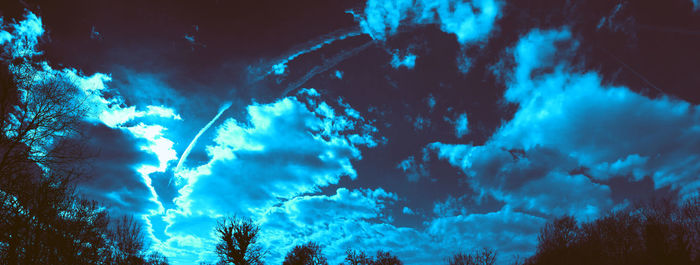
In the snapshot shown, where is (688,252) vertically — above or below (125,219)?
below

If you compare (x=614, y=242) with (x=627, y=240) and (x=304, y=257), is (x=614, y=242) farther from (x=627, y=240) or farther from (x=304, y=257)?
(x=304, y=257)

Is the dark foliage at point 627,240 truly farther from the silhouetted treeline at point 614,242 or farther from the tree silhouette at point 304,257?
the tree silhouette at point 304,257

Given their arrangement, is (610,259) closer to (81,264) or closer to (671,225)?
(671,225)

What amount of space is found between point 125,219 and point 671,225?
64.4 m

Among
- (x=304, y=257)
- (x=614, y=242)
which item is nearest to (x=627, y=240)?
(x=614, y=242)

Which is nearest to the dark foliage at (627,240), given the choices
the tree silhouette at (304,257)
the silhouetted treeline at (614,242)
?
the silhouetted treeline at (614,242)

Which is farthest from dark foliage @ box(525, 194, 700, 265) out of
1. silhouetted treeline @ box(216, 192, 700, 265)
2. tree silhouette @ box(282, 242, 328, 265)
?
tree silhouette @ box(282, 242, 328, 265)

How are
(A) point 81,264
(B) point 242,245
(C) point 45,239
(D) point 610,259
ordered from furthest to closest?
1. (D) point 610,259
2. (B) point 242,245
3. (A) point 81,264
4. (C) point 45,239

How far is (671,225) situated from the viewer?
29172 mm

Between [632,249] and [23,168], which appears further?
[632,249]

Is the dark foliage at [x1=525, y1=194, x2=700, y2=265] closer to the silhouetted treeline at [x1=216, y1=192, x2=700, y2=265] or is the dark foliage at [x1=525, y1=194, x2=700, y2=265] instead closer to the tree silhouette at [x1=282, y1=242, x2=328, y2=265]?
the silhouetted treeline at [x1=216, y1=192, x2=700, y2=265]

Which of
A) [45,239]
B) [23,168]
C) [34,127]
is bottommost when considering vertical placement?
[45,239]

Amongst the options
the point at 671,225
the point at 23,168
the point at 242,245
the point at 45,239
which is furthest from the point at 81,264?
the point at 671,225

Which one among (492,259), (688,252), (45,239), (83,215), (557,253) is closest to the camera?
(45,239)
